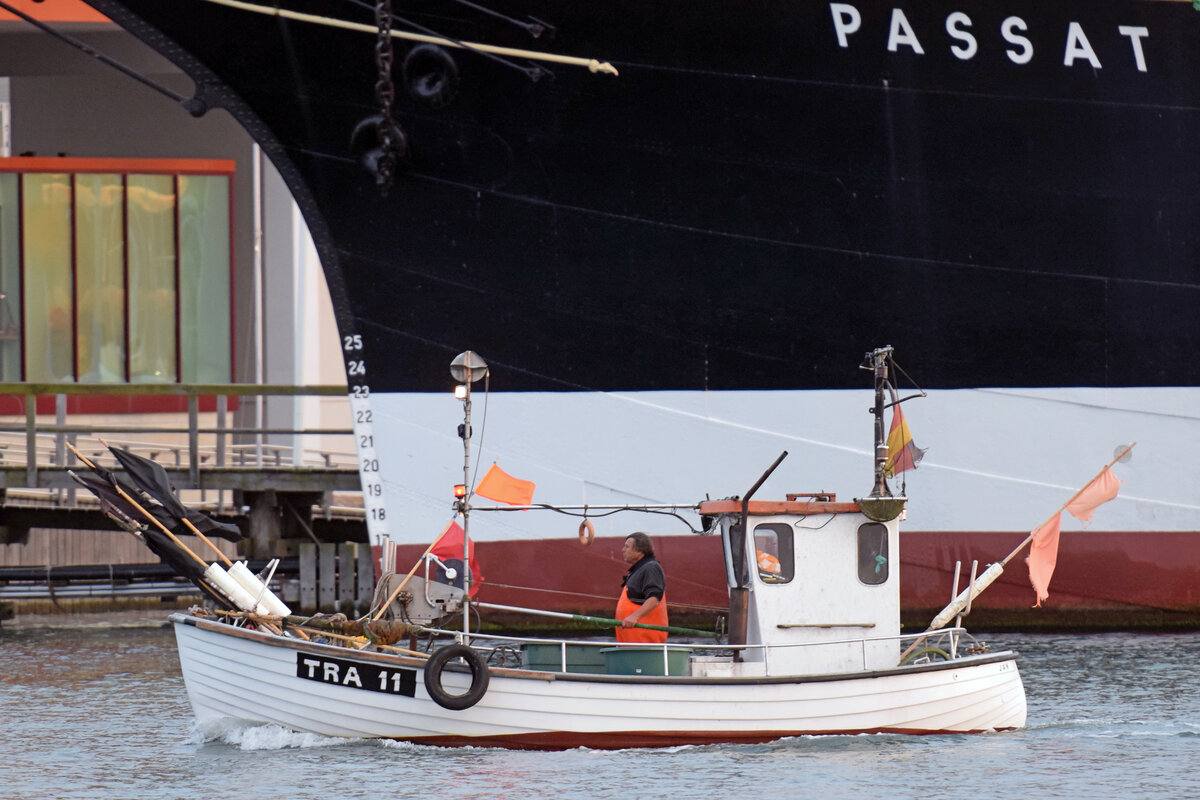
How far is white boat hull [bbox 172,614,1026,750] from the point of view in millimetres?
13164

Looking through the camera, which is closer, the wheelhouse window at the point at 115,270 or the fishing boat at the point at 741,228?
the fishing boat at the point at 741,228

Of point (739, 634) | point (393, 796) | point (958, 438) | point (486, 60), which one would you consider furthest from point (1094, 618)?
point (393, 796)

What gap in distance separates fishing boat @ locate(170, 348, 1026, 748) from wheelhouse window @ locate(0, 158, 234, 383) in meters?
16.2

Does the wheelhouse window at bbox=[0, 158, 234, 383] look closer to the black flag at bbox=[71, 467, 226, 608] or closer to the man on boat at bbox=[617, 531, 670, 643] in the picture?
the black flag at bbox=[71, 467, 226, 608]

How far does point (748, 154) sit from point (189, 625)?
8.33 meters

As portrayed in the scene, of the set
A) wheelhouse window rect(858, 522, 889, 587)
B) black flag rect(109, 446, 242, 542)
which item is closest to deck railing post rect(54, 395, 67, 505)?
black flag rect(109, 446, 242, 542)

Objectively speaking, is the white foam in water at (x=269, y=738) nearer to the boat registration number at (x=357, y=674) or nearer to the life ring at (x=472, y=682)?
the boat registration number at (x=357, y=674)

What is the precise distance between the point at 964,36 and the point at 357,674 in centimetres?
999

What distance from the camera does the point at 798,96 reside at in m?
18.8

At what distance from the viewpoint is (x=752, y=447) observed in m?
19.1

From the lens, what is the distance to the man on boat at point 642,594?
542 inches

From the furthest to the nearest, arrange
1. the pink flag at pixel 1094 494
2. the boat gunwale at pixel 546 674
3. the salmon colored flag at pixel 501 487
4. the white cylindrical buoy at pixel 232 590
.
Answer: the pink flag at pixel 1094 494 → the white cylindrical buoy at pixel 232 590 → the salmon colored flag at pixel 501 487 → the boat gunwale at pixel 546 674

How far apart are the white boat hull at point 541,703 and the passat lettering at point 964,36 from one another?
780 centimetres

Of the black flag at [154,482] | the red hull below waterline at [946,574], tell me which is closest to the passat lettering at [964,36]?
the red hull below waterline at [946,574]
